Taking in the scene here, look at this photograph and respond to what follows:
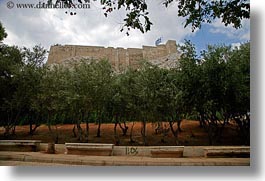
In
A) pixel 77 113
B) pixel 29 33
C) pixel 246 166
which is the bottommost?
pixel 246 166

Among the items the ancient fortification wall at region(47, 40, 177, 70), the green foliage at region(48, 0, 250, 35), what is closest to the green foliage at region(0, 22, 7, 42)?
the ancient fortification wall at region(47, 40, 177, 70)

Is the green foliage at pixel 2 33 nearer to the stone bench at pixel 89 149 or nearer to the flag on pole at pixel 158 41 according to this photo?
the stone bench at pixel 89 149

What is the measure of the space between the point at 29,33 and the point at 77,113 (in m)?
2.30

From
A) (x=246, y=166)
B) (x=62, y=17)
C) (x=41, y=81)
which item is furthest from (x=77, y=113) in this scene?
(x=246, y=166)

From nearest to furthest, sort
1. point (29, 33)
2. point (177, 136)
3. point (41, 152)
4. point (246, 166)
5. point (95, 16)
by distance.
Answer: point (246, 166) → point (95, 16) → point (29, 33) → point (41, 152) → point (177, 136)

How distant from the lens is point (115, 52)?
15.1 ft

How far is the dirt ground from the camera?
5301 mm

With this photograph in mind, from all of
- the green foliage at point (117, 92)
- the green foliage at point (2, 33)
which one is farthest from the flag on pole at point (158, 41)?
the green foliage at point (2, 33)

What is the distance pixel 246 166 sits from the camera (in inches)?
145

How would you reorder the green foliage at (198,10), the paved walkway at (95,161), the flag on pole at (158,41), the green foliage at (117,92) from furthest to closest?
the green foliage at (117,92), the flag on pole at (158,41), the paved walkway at (95,161), the green foliage at (198,10)

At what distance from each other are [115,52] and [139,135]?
216 centimetres

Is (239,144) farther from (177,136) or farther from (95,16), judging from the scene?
(95,16)

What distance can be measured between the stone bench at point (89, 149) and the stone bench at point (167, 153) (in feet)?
2.41

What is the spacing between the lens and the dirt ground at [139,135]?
17.4 feet
